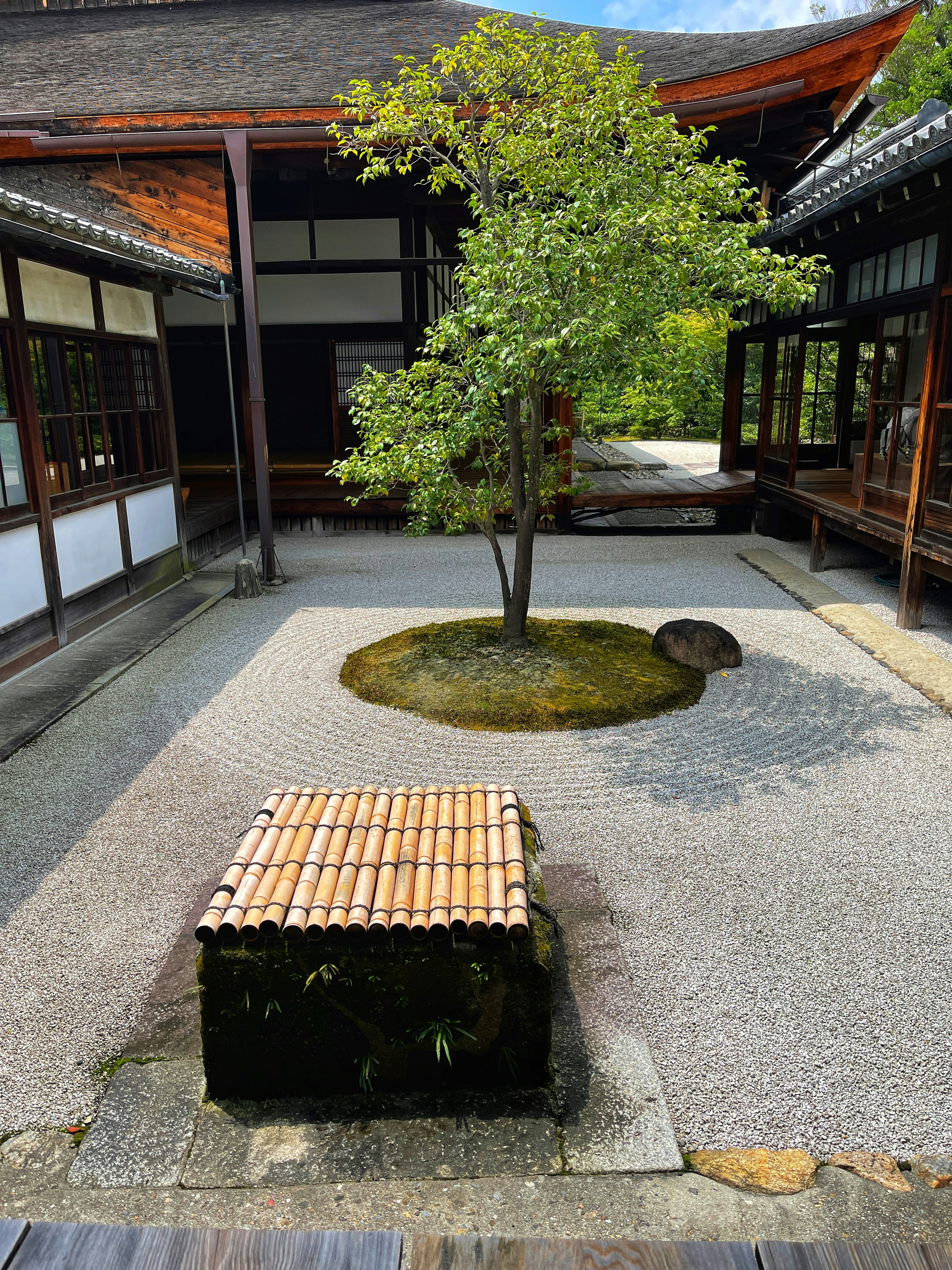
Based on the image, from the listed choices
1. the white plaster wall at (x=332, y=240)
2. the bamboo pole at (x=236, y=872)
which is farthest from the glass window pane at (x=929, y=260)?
the white plaster wall at (x=332, y=240)

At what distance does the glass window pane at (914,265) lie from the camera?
7.52 metres

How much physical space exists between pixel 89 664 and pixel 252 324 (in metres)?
4.14

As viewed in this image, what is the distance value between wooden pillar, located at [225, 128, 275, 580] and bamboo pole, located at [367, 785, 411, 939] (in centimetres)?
640

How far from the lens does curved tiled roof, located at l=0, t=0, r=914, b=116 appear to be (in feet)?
33.4

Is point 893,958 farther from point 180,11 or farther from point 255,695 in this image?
point 180,11

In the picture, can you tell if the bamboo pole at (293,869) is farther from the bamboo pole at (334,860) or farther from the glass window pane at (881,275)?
the glass window pane at (881,275)

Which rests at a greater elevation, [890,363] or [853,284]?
[853,284]

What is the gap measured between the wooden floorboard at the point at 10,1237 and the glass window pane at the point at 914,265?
8467mm

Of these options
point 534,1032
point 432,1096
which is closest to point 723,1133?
point 534,1032

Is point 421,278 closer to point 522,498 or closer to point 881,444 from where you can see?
point 881,444

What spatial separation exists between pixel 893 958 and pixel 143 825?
338 centimetres

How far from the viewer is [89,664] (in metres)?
6.89

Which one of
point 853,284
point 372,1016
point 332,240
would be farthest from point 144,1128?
point 332,240

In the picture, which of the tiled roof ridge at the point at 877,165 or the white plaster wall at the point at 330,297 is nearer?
the tiled roof ridge at the point at 877,165
